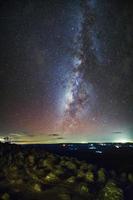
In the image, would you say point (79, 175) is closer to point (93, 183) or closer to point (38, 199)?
point (93, 183)

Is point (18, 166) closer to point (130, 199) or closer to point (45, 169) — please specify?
point (45, 169)

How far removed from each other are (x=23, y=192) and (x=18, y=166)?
4.70 m

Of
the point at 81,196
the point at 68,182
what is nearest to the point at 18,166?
the point at 68,182

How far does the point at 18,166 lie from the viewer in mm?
23625

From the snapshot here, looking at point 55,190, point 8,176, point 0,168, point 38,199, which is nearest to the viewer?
point 38,199

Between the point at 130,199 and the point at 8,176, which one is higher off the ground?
the point at 8,176

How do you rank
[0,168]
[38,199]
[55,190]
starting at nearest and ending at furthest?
[38,199]
[55,190]
[0,168]

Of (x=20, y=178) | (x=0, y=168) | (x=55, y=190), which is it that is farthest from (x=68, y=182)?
(x=0, y=168)

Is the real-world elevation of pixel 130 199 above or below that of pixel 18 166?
below

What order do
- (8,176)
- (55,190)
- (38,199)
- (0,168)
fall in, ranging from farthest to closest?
(0,168) → (8,176) → (55,190) → (38,199)

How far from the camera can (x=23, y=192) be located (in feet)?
62.5

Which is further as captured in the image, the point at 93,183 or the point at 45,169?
the point at 45,169

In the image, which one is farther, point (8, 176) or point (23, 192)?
point (8, 176)

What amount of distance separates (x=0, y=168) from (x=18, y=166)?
129cm
